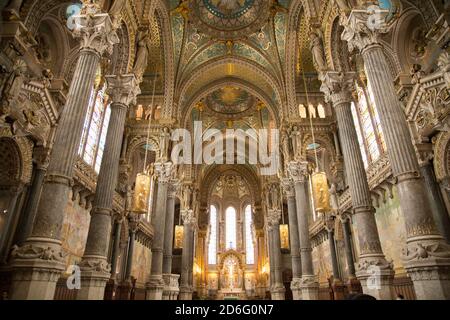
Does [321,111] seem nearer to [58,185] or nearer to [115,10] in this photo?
[115,10]

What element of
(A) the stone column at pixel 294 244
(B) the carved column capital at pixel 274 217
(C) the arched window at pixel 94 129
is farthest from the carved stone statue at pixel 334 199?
(C) the arched window at pixel 94 129

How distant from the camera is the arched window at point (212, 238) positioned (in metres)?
36.6

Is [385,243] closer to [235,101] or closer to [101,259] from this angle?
[101,259]

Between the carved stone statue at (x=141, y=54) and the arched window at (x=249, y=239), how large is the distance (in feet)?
93.5

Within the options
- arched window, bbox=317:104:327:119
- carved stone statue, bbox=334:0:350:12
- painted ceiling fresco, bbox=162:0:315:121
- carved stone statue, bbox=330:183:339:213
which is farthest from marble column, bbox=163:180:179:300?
carved stone statue, bbox=334:0:350:12

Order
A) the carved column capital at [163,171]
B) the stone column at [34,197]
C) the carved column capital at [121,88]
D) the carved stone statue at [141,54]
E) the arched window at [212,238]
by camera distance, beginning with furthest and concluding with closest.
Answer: the arched window at [212,238]
the carved column capital at [163,171]
the carved stone statue at [141,54]
the carved column capital at [121,88]
the stone column at [34,197]

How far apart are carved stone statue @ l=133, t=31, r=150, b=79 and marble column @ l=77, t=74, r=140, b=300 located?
2.66ft

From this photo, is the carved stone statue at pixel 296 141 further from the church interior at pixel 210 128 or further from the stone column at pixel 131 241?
the stone column at pixel 131 241

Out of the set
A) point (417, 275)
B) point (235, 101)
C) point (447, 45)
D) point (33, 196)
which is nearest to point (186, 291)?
point (33, 196)

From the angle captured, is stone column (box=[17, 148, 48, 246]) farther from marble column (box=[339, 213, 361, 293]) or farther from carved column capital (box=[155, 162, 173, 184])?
marble column (box=[339, 213, 361, 293])

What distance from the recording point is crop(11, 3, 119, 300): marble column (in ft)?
18.2

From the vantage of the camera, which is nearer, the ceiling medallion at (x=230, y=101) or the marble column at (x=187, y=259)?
the marble column at (x=187, y=259)

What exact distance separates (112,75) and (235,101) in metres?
15.9

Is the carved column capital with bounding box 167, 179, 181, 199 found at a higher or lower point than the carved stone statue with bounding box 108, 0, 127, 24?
lower
